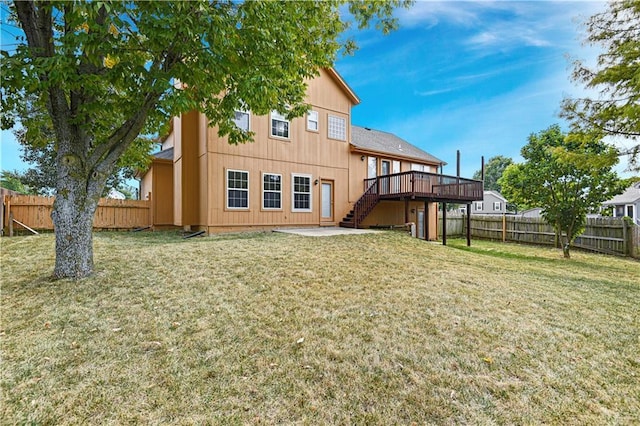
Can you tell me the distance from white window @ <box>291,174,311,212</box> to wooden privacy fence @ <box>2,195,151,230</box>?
7.27 meters

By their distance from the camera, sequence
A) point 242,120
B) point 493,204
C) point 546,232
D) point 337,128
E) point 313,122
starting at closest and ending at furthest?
1. point 242,120
2. point 313,122
3. point 337,128
4. point 546,232
5. point 493,204

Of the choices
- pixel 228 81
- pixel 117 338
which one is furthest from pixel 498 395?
pixel 228 81

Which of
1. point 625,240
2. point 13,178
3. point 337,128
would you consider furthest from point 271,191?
point 13,178

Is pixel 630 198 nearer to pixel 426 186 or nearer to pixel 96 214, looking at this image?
pixel 426 186

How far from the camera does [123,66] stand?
4.20 metres

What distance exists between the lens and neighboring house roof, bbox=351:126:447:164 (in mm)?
15750

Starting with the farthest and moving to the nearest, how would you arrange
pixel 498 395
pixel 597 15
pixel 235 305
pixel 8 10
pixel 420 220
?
pixel 420 220, pixel 597 15, pixel 8 10, pixel 235 305, pixel 498 395

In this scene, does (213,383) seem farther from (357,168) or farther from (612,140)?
(357,168)

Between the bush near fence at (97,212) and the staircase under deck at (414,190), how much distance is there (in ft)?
31.7

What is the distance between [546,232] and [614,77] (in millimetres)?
10969

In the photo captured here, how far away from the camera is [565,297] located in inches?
197

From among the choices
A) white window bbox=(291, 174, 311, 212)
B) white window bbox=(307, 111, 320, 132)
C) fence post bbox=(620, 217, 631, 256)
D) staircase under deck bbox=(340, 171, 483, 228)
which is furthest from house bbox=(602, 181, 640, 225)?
white window bbox=(291, 174, 311, 212)

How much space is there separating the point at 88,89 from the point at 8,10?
3000 mm

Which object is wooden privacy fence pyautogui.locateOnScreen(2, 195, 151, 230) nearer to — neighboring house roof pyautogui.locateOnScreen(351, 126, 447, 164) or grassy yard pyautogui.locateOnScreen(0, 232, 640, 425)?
grassy yard pyautogui.locateOnScreen(0, 232, 640, 425)
